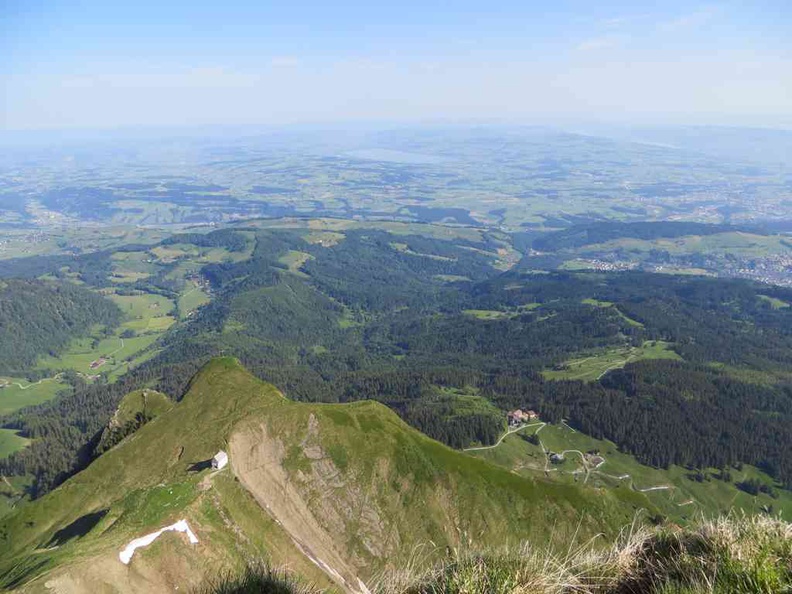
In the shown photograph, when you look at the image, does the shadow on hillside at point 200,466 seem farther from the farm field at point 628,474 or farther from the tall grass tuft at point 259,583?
the farm field at point 628,474

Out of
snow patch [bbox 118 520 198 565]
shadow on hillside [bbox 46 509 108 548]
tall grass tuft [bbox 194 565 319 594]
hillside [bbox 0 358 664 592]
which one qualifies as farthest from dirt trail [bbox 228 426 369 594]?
tall grass tuft [bbox 194 565 319 594]

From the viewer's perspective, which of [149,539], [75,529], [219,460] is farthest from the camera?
[219,460]

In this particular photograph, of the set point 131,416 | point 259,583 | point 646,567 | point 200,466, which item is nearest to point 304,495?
point 200,466

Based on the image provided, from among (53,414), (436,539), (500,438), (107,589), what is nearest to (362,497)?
(436,539)

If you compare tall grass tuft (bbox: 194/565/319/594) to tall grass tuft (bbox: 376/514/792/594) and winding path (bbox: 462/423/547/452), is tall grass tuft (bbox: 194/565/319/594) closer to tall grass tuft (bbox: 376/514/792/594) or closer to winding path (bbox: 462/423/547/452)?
tall grass tuft (bbox: 376/514/792/594)

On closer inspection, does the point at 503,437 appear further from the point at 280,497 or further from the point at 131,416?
the point at 131,416


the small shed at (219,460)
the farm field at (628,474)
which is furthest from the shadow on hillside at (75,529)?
the farm field at (628,474)

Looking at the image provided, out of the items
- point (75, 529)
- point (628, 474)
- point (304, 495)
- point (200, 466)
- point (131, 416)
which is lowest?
point (628, 474)
